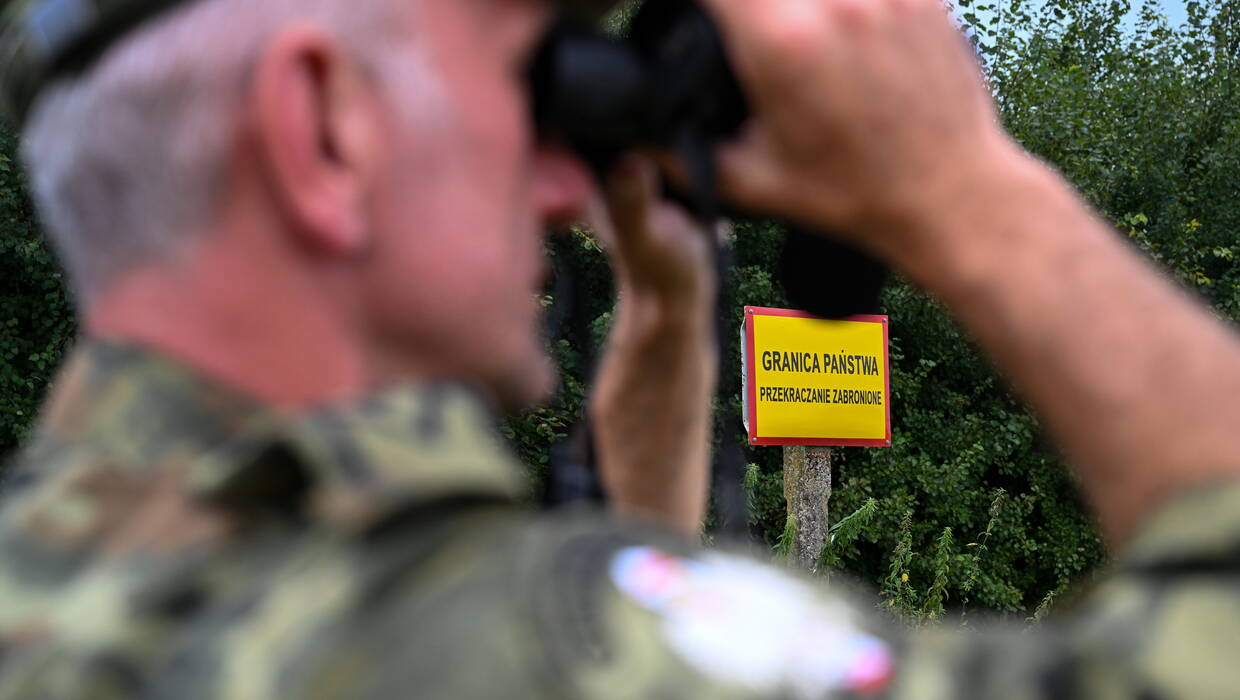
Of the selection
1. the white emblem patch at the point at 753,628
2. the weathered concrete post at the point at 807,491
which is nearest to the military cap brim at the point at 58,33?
the white emblem patch at the point at 753,628

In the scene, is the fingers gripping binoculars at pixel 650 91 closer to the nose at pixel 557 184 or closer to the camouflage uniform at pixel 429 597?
the nose at pixel 557 184

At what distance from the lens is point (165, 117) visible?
2.68ft

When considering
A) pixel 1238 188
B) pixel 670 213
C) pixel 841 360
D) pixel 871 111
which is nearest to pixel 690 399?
pixel 670 213

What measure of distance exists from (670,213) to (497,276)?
277 millimetres

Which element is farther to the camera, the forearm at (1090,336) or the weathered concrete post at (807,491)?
the weathered concrete post at (807,491)

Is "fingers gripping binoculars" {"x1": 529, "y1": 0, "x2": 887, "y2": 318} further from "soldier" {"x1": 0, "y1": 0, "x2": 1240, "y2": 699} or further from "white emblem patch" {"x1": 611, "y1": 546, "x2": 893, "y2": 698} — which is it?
"white emblem patch" {"x1": 611, "y1": 546, "x2": 893, "y2": 698}

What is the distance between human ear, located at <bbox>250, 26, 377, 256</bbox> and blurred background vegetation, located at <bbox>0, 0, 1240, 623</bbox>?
8545 millimetres

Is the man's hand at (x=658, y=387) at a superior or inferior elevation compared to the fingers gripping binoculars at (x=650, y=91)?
inferior

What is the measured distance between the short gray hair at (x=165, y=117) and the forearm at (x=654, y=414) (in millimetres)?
468

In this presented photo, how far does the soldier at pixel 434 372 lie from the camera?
641mm

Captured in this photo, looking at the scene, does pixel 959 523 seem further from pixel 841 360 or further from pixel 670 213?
pixel 670 213

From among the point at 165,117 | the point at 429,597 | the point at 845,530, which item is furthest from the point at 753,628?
the point at 845,530

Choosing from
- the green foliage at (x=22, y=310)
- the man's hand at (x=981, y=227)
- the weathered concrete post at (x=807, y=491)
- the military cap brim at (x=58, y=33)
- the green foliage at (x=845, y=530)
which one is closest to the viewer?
the man's hand at (x=981, y=227)

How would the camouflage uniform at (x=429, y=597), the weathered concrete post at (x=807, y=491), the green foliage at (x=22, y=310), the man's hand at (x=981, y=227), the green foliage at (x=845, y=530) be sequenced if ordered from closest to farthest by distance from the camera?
1. the camouflage uniform at (x=429, y=597)
2. the man's hand at (x=981, y=227)
3. the green foliage at (x=845, y=530)
4. the weathered concrete post at (x=807, y=491)
5. the green foliage at (x=22, y=310)
